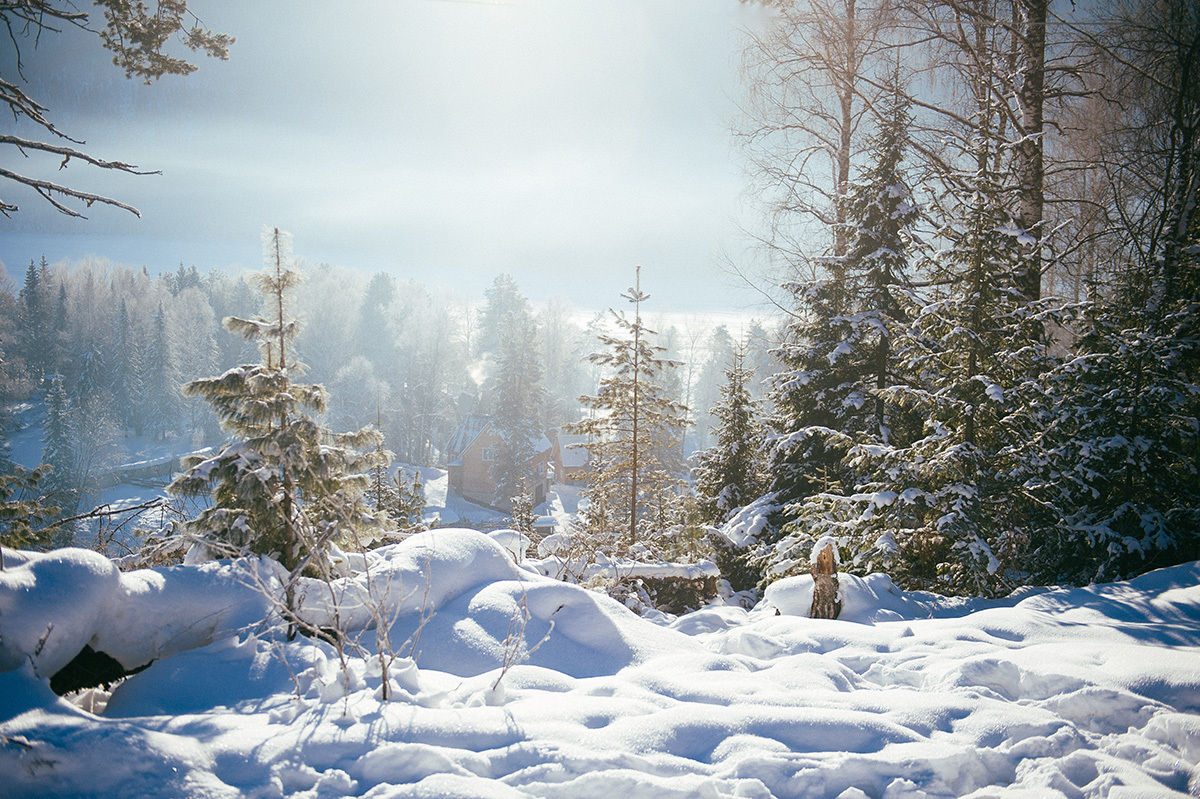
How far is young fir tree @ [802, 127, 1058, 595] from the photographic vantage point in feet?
21.8

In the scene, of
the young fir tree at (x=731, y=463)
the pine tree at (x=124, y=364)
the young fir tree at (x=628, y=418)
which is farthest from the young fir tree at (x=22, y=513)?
the pine tree at (x=124, y=364)

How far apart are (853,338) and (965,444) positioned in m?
4.07

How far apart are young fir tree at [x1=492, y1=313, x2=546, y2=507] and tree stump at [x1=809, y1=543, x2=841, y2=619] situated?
2968 centimetres

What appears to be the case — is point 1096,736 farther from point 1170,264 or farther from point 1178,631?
point 1170,264

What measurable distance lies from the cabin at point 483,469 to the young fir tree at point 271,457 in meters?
32.4

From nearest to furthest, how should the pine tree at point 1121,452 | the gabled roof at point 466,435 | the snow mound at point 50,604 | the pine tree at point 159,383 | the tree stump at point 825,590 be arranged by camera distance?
1. the snow mound at point 50,604
2. the tree stump at point 825,590
3. the pine tree at point 1121,452
4. the pine tree at point 159,383
5. the gabled roof at point 466,435

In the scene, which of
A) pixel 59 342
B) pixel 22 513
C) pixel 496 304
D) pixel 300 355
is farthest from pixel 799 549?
pixel 496 304

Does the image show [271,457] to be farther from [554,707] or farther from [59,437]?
[59,437]

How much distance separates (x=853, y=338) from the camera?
1034cm

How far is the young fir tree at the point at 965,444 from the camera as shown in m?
6.66

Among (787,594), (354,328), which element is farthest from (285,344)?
(354,328)

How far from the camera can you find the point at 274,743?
253 centimetres

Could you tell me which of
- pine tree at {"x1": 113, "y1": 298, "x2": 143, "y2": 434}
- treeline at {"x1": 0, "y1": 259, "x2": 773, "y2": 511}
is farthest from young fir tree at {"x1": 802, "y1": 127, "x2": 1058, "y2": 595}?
pine tree at {"x1": 113, "y1": 298, "x2": 143, "y2": 434}

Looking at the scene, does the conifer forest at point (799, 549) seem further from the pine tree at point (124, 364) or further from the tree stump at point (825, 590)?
the pine tree at point (124, 364)
